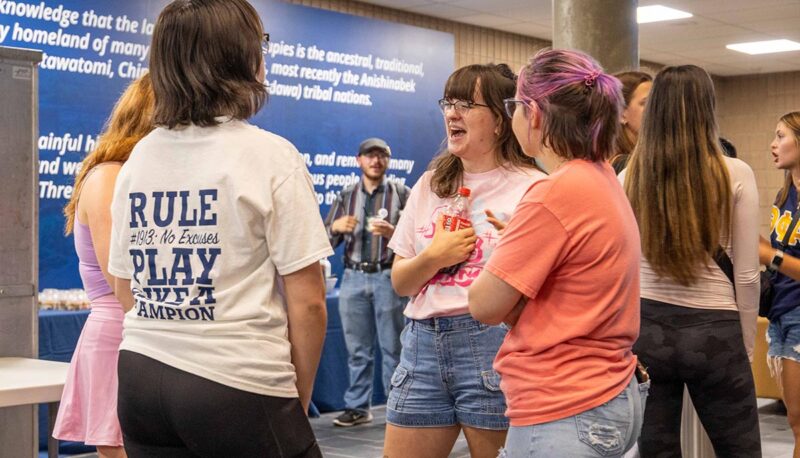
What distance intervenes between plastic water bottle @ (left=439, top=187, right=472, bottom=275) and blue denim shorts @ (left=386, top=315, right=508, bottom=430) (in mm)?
124

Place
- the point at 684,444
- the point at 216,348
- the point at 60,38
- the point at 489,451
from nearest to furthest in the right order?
the point at 216,348 → the point at 489,451 → the point at 684,444 → the point at 60,38

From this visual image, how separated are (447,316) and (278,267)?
751 millimetres

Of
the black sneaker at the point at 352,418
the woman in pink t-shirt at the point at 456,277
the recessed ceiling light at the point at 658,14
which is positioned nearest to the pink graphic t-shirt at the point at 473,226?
the woman in pink t-shirt at the point at 456,277

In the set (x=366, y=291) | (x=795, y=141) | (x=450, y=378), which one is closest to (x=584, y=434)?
(x=450, y=378)

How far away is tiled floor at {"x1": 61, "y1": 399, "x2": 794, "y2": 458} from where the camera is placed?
5.69m

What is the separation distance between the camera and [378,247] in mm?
6617

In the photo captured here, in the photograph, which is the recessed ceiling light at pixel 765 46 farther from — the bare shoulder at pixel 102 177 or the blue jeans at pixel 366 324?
the bare shoulder at pixel 102 177

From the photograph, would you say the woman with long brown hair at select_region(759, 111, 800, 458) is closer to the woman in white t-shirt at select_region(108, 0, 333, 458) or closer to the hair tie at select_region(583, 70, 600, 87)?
the hair tie at select_region(583, 70, 600, 87)

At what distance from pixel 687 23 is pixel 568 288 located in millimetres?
9461

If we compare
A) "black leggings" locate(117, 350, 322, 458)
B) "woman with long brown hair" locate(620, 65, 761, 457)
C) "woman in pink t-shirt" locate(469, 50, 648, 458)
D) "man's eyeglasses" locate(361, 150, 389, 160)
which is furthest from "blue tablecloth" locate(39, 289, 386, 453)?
"woman in pink t-shirt" locate(469, 50, 648, 458)

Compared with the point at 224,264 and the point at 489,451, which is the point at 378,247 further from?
the point at 224,264

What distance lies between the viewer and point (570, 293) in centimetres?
189

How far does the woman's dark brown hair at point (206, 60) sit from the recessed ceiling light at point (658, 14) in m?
8.49

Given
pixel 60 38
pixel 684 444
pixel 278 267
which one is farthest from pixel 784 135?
pixel 60 38
